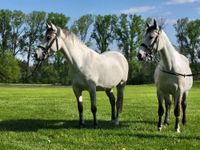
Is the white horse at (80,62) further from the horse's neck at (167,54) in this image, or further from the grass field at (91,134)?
the horse's neck at (167,54)

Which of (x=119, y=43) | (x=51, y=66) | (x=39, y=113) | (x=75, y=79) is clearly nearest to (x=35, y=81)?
(x=51, y=66)

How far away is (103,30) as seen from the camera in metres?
93.0

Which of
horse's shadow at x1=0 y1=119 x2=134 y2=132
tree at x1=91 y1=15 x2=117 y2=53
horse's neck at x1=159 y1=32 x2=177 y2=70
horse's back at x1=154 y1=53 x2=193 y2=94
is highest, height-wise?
tree at x1=91 y1=15 x2=117 y2=53

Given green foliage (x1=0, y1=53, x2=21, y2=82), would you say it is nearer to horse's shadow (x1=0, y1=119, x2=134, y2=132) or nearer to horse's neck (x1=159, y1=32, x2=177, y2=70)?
horse's shadow (x1=0, y1=119, x2=134, y2=132)

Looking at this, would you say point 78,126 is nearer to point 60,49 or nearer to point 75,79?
point 75,79

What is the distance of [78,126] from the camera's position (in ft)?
39.6

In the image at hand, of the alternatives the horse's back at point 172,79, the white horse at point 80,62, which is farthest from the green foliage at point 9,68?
the horse's back at point 172,79

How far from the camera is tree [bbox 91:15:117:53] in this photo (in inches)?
3580

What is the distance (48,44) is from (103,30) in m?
82.6

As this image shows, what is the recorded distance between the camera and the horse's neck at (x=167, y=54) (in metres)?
11.1

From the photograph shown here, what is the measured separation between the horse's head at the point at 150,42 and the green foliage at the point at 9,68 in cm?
6428

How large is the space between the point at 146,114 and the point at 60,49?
225 inches

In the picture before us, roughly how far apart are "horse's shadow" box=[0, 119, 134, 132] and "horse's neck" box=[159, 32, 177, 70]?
2.38 metres

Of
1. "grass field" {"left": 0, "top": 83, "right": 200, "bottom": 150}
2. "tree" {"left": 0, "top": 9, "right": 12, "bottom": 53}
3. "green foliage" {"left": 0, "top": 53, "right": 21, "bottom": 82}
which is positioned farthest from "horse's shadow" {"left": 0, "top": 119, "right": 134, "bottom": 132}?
"tree" {"left": 0, "top": 9, "right": 12, "bottom": 53}
